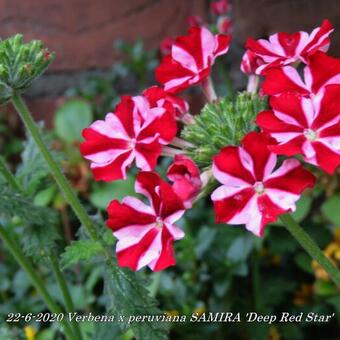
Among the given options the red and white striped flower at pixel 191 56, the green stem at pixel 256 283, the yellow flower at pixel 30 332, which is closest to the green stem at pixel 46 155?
the red and white striped flower at pixel 191 56

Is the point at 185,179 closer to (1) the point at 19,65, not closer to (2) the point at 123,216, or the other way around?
(2) the point at 123,216

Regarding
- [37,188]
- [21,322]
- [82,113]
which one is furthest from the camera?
[82,113]

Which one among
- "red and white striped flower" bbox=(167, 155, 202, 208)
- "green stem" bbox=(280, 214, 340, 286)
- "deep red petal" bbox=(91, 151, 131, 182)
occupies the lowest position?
"green stem" bbox=(280, 214, 340, 286)

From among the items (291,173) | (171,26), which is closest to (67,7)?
(171,26)

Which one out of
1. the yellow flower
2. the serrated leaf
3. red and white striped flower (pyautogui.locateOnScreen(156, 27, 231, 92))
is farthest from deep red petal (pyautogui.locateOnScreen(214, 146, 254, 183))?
the yellow flower

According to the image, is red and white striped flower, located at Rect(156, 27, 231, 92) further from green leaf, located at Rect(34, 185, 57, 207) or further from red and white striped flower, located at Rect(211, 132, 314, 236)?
green leaf, located at Rect(34, 185, 57, 207)

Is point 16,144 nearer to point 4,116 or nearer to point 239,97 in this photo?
point 4,116
